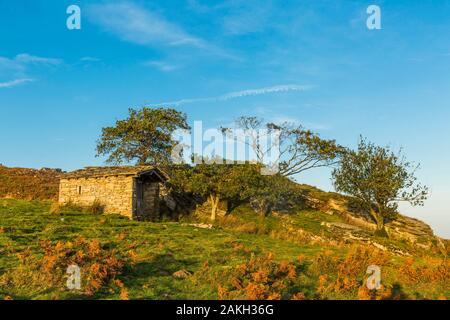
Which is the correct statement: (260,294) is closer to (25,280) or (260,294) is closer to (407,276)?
(407,276)

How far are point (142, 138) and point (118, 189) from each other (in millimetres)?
13374

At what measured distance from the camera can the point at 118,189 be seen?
33.0 metres

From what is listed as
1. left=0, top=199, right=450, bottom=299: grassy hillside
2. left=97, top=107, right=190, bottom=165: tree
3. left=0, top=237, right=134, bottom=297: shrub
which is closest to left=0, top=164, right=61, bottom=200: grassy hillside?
left=97, top=107, right=190, bottom=165: tree

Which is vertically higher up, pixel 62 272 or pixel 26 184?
pixel 26 184

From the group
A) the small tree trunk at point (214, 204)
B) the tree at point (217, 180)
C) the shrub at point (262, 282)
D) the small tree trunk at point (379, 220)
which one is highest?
the tree at point (217, 180)

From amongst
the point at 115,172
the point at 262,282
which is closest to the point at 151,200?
the point at 115,172

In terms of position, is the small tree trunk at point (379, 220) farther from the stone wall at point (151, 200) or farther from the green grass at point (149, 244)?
the stone wall at point (151, 200)

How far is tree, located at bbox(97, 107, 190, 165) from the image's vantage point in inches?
1783

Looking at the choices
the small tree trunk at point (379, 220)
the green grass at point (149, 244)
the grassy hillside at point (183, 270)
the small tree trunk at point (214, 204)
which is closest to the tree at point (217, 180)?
the small tree trunk at point (214, 204)

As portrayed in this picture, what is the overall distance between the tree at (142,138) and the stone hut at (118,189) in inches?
343

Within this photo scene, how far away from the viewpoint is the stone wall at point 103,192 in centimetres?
3244

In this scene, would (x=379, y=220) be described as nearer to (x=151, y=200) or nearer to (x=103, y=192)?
(x=151, y=200)
